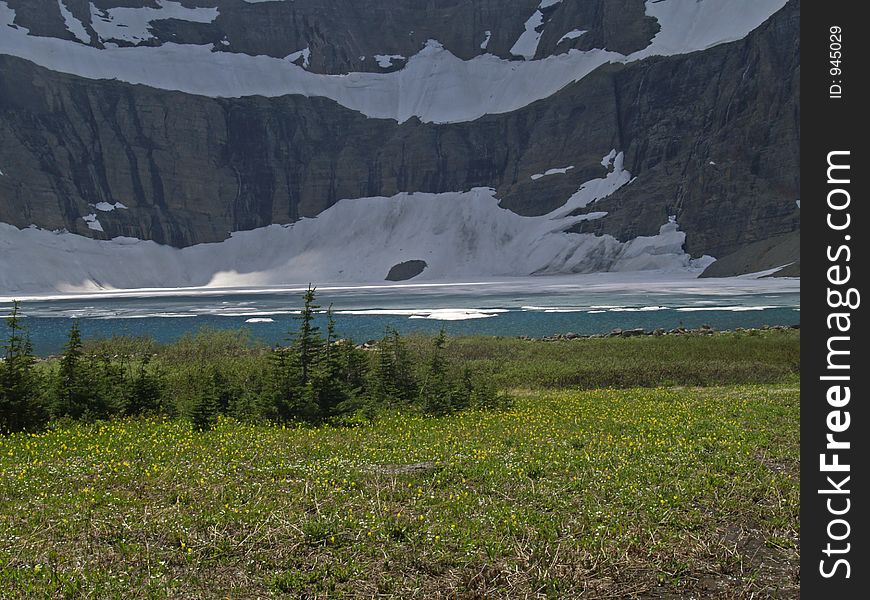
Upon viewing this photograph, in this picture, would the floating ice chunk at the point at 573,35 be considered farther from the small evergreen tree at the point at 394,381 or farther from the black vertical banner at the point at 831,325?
the black vertical banner at the point at 831,325

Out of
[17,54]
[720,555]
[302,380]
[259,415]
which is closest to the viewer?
[720,555]

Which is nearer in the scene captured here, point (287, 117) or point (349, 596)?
point (349, 596)

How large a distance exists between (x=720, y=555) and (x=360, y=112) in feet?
632

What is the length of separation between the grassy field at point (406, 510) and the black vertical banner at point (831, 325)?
1466mm

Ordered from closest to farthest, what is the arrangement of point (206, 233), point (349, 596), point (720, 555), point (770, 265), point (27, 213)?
point (349, 596)
point (720, 555)
point (770, 265)
point (27, 213)
point (206, 233)

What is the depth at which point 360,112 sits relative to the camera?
621 feet

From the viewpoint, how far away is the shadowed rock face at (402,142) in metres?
137

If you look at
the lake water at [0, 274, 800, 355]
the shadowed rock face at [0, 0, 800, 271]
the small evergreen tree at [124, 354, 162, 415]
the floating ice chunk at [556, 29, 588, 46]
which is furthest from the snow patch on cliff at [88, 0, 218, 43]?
the small evergreen tree at [124, 354, 162, 415]

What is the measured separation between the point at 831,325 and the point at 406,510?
4.87 metres

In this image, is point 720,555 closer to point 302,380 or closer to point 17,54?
point 302,380

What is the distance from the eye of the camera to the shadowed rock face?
13700 centimetres

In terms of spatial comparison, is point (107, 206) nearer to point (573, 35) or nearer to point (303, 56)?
point (303, 56)

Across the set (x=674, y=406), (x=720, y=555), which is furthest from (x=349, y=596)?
(x=674, y=406)

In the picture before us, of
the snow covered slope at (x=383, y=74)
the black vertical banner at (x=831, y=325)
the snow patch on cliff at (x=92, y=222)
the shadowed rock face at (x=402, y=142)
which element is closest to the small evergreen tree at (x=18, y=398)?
the black vertical banner at (x=831, y=325)
